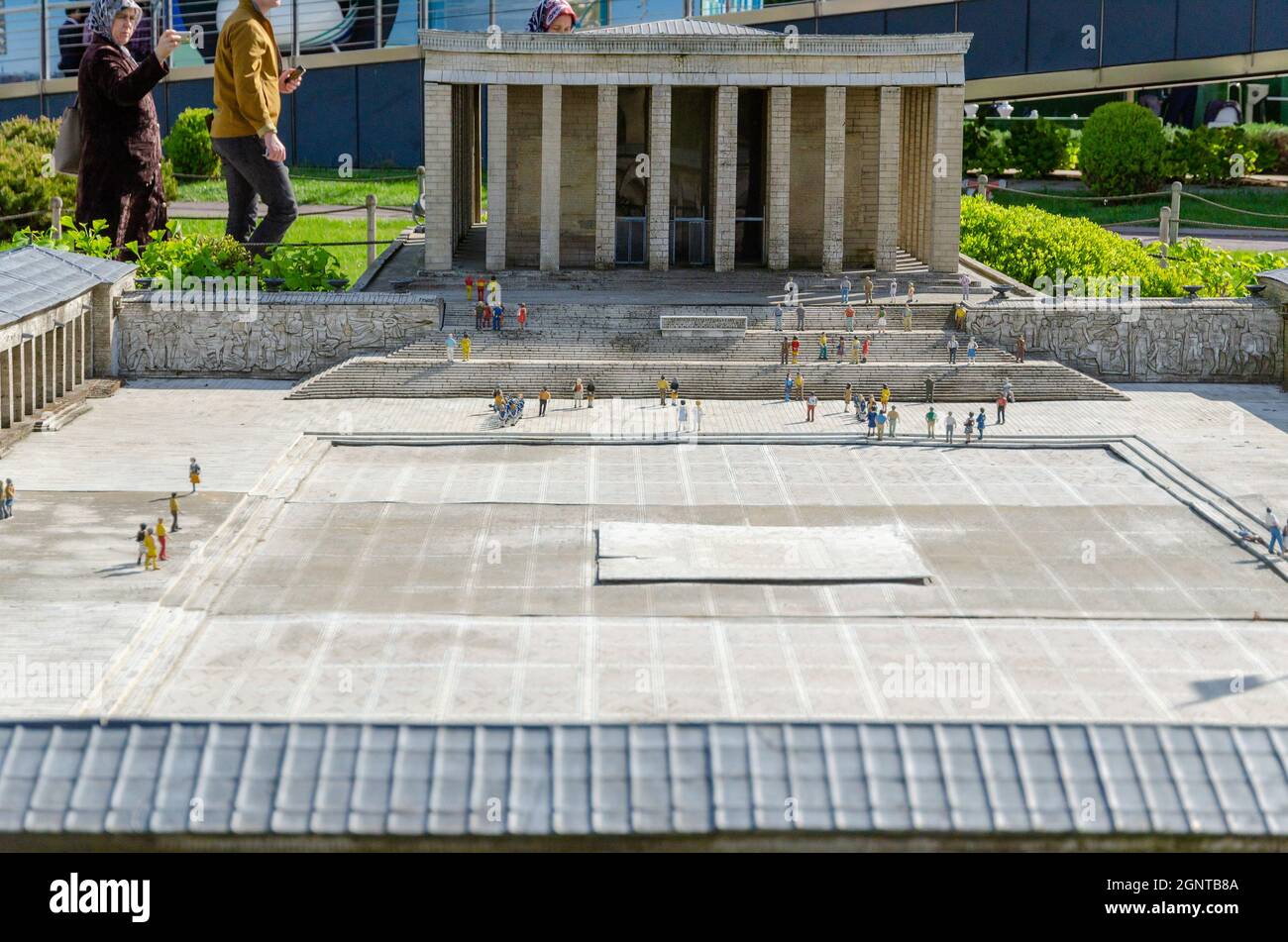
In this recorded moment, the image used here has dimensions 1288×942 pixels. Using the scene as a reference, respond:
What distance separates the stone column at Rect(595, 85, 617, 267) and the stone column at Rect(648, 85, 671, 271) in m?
1.07

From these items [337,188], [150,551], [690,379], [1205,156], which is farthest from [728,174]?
[150,551]

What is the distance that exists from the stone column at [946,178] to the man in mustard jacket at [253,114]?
719 inches

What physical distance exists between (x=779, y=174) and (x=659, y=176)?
3.42 meters

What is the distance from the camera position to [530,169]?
54750 millimetres

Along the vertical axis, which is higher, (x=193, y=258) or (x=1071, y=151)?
(x=1071, y=151)

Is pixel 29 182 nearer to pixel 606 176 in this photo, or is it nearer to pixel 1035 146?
pixel 606 176

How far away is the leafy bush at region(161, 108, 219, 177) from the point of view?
232ft

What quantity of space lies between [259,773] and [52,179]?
5456cm

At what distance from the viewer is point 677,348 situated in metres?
47.6

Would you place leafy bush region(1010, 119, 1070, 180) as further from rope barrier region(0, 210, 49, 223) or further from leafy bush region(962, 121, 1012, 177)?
rope barrier region(0, 210, 49, 223)

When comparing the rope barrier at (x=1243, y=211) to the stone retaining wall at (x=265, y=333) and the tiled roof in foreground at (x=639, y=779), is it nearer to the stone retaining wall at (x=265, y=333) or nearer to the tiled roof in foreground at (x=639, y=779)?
the stone retaining wall at (x=265, y=333)

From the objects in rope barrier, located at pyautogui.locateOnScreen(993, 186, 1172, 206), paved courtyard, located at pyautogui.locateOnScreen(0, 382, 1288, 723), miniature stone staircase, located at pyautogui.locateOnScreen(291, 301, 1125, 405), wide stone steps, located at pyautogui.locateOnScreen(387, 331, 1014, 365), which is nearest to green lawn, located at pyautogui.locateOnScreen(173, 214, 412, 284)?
wide stone steps, located at pyautogui.locateOnScreen(387, 331, 1014, 365)

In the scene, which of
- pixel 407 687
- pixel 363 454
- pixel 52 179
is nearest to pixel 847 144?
pixel 363 454

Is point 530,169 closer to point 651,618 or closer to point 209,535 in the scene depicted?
point 209,535
